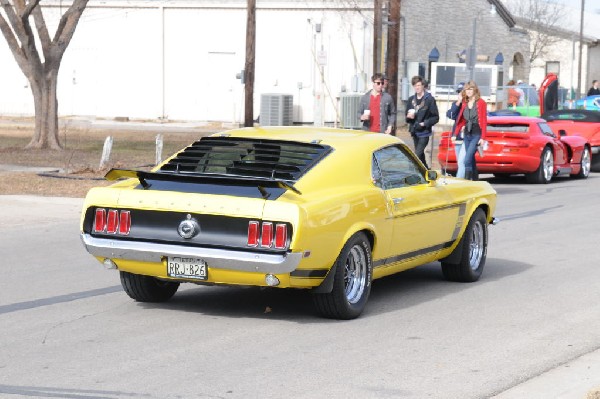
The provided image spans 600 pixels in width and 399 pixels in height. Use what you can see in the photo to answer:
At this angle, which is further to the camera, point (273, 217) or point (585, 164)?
point (585, 164)

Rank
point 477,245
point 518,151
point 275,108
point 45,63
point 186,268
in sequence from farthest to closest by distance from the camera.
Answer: point 275,108, point 45,63, point 518,151, point 477,245, point 186,268

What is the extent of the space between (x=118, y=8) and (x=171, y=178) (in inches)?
1582

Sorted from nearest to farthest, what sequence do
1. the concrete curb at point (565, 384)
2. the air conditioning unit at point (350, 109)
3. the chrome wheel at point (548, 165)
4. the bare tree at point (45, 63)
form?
the concrete curb at point (565, 384) < the chrome wheel at point (548, 165) < the bare tree at point (45, 63) < the air conditioning unit at point (350, 109)

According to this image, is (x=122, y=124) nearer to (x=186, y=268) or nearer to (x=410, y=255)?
(x=410, y=255)

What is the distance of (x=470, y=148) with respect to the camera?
774 inches

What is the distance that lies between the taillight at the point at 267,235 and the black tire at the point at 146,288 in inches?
54.6

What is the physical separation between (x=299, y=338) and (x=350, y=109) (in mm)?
34802

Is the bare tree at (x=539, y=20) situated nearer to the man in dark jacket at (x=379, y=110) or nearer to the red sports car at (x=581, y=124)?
the red sports car at (x=581, y=124)

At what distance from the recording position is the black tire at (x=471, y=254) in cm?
1098

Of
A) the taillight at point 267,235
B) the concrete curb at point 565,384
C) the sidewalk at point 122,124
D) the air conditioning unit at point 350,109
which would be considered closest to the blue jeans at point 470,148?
the taillight at point 267,235

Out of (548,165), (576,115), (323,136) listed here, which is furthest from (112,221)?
(576,115)

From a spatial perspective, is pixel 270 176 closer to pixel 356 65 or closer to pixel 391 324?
pixel 391 324

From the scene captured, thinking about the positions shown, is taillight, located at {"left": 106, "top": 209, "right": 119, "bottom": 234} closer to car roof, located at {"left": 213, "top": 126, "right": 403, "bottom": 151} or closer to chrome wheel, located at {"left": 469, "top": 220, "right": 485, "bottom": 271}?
car roof, located at {"left": 213, "top": 126, "right": 403, "bottom": 151}

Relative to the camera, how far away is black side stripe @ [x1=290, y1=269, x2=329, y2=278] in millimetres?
8531
